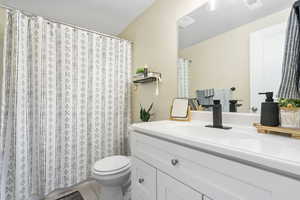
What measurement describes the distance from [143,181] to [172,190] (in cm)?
28

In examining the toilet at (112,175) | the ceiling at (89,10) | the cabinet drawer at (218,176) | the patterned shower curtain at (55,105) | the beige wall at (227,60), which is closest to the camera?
the cabinet drawer at (218,176)

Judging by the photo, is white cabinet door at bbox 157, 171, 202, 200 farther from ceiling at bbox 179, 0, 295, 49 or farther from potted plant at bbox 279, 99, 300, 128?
ceiling at bbox 179, 0, 295, 49

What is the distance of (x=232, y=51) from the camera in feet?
3.34

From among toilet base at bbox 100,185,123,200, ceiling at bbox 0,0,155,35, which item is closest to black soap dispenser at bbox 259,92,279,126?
toilet base at bbox 100,185,123,200

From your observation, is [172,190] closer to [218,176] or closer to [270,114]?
[218,176]

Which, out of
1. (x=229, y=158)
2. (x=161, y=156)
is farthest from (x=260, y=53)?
(x=161, y=156)

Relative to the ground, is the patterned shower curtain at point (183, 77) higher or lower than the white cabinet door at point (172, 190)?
higher

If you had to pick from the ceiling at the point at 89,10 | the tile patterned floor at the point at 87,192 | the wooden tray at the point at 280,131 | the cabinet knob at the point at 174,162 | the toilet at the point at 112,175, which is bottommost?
the tile patterned floor at the point at 87,192

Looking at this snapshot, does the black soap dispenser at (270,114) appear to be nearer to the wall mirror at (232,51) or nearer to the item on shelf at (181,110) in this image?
the wall mirror at (232,51)

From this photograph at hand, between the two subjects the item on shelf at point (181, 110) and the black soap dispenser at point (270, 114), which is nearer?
the black soap dispenser at point (270, 114)

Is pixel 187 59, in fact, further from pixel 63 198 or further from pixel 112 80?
pixel 63 198

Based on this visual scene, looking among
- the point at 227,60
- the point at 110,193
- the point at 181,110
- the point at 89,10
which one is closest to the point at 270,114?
the point at 227,60

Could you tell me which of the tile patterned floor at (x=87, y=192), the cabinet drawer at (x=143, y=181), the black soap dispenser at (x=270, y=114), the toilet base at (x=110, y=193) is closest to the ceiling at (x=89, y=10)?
the black soap dispenser at (x=270, y=114)

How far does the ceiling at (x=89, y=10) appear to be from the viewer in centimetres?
166
